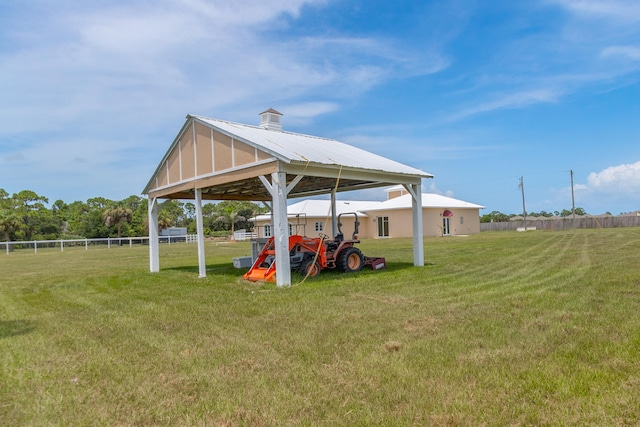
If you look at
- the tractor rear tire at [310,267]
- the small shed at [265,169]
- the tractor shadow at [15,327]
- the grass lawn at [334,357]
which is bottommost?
the grass lawn at [334,357]

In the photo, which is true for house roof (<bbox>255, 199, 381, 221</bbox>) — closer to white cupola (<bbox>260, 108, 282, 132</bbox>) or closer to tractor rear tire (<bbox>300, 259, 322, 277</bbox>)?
white cupola (<bbox>260, 108, 282, 132</bbox>)

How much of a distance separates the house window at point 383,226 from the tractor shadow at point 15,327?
104ft

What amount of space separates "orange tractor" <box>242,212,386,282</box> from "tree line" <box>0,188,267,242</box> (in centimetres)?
3262

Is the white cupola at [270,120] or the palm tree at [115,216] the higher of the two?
the white cupola at [270,120]

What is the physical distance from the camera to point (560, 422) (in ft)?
9.89

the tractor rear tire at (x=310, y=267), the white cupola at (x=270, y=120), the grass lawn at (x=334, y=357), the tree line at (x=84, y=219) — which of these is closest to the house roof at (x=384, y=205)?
the tree line at (x=84, y=219)

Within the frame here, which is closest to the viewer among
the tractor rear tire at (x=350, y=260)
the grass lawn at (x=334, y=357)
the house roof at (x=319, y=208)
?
the grass lawn at (x=334, y=357)

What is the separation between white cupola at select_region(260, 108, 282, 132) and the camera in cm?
1455

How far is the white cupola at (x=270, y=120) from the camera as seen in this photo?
14547mm

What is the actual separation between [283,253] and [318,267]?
168 centimetres

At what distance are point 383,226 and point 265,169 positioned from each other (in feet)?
92.2

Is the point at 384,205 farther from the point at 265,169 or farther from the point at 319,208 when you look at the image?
the point at 265,169

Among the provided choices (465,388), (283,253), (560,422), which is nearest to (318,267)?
(283,253)

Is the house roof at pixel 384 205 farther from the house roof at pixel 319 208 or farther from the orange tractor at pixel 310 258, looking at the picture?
the orange tractor at pixel 310 258
